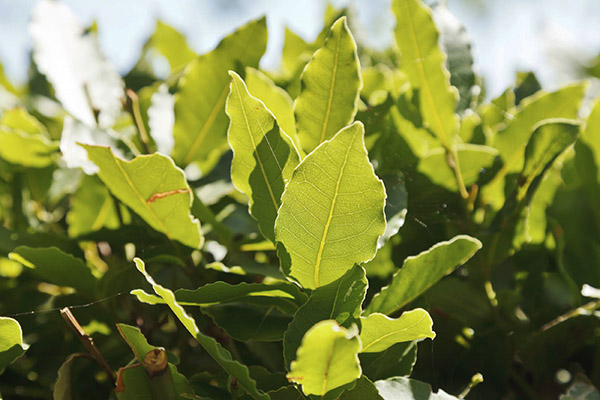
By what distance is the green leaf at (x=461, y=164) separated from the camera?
1.00 metres

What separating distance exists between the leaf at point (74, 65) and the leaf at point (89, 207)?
12 cm

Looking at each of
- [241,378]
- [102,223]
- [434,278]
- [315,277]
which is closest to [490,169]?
[434,278]

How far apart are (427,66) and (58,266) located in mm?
672

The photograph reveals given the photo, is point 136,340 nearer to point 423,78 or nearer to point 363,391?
point 363,391

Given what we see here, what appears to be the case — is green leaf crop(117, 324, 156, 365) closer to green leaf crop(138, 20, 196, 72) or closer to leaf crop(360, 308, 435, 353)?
leaf crop(360, 308, 435, 353)

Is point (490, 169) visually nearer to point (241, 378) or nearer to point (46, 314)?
point (241, 378)

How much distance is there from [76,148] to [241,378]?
451mm

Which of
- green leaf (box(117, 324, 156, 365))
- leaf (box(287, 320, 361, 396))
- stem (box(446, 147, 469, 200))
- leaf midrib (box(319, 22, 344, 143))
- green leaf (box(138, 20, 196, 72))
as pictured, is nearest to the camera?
leaf (box(287, 320, 361, 396))

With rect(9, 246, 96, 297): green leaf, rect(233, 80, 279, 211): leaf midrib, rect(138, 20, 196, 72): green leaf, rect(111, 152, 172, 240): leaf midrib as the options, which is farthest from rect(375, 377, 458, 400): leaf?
rect(138, 20, 196, 72): green leaf

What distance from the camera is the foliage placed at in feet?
2.25

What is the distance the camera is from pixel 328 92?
79 centimetres

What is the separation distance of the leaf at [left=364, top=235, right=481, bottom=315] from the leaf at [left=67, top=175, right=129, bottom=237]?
0.59 meters

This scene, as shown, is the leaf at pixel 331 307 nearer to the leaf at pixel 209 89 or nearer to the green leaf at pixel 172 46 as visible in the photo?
the leaf at pixel 209 89

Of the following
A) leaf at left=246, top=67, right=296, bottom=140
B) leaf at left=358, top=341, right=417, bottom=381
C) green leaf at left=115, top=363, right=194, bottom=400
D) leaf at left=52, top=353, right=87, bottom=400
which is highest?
leaf at left=246, top=67, right=296, bottom=140
